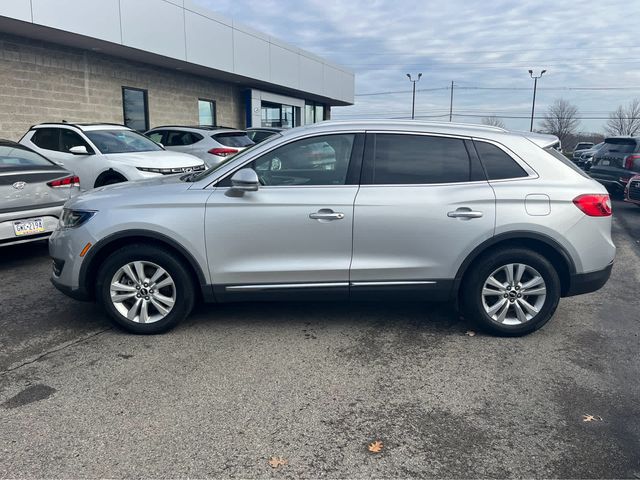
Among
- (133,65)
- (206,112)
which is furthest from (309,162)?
(206,112)

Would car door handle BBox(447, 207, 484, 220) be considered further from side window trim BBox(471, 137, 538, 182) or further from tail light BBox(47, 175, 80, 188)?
tail light BBox(47, 175, 80, 188)

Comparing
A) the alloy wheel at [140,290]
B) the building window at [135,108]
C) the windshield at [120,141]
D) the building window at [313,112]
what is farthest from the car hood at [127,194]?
the building window at [313,112]

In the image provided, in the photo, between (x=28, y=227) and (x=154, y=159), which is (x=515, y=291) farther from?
(x=154, y=159)

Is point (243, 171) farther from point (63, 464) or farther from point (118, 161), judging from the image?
point (118, 161)

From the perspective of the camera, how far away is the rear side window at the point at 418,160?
4406 mm

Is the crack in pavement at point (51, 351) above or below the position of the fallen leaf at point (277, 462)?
above

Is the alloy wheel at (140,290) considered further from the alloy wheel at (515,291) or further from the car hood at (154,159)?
the car hood at (154,159)

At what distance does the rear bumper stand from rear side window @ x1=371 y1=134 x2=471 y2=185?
49.7 inches

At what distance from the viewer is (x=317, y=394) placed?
3.48 m

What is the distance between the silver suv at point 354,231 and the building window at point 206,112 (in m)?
17.0

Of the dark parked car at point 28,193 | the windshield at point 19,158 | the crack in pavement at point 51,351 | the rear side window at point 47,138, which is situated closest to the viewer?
the crack in pavement at point 51,351

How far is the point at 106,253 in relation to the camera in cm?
443

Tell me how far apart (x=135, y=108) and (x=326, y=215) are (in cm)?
1495

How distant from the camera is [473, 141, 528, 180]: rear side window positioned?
4426 millimetres
